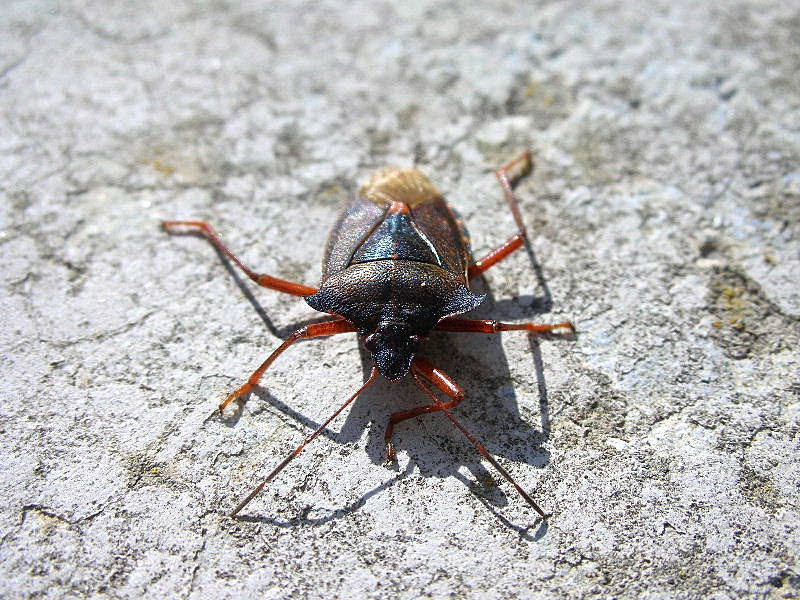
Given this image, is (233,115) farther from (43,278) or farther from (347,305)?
(347,305)

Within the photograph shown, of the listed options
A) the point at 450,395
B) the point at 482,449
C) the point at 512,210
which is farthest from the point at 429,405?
the point at 512,210

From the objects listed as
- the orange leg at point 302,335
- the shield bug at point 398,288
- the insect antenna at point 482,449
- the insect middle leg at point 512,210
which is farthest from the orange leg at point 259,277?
the insect middle leg at point 512,210

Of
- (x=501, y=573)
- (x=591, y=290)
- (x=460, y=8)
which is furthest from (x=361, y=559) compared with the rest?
(x=460, y=8)

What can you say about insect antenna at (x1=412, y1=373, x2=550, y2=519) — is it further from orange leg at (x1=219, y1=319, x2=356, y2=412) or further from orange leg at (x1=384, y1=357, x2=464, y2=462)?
orange leg at (x1=219, y1=319, x2=356, y2=412)

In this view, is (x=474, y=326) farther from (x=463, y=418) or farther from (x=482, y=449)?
(x=482, y=449)

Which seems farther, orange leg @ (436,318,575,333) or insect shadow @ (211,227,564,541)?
orange leg @ (436,318,575,333)

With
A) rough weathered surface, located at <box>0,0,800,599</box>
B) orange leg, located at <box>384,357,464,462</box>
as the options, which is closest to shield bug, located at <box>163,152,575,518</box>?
orange leg, located at <box>384,357,464,462</box>
